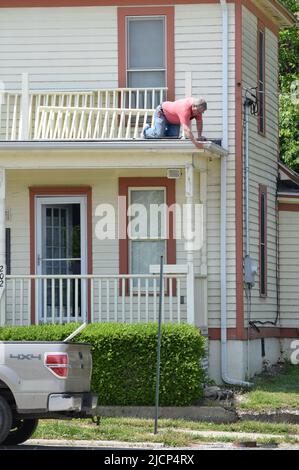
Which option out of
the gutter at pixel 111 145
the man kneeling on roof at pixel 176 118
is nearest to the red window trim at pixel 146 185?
the man kneeling on roof at pixel 176 118

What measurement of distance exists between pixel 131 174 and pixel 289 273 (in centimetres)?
429

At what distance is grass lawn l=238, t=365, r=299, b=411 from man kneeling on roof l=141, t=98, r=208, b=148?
4.18m

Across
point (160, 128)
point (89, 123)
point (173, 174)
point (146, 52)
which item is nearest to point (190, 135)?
point (160, 128)

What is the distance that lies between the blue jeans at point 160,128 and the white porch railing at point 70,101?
785mm

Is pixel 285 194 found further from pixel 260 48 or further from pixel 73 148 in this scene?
pixel 73 148

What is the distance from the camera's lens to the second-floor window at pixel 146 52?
74.8 ft

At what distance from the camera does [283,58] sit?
3238cm

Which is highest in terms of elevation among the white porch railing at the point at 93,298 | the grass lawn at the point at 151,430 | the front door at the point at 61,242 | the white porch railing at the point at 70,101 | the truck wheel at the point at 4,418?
the white porch railing at the point at 70,101

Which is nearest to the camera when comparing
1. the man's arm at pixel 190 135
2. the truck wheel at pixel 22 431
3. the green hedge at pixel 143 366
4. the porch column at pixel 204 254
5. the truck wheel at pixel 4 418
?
the truck wheel at pixel 4 418

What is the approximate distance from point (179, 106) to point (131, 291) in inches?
129

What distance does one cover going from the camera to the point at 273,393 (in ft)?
69.4

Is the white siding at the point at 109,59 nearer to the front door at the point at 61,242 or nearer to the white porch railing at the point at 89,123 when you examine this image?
the front door at the point at 61,242

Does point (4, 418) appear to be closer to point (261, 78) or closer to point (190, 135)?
point (190, 135)

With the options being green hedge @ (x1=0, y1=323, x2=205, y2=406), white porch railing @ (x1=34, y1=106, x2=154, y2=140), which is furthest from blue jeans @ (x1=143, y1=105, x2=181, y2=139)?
green hedge @ (x1=0, y1=323, x2=205, y2=406)
